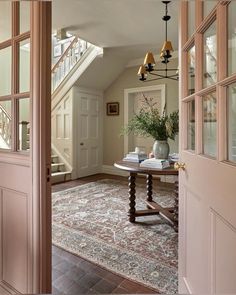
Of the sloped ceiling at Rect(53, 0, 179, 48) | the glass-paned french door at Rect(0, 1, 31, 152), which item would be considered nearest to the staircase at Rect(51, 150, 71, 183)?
the sloped ceiling at Rect(53, 0, 179, 48)

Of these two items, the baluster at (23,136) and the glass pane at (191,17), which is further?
the baluster at (23,136)

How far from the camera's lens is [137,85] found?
5859mm

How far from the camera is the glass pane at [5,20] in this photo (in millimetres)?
1501

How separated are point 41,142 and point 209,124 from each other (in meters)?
0.88

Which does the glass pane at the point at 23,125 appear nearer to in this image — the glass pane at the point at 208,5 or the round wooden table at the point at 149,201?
the glass pane at the point at 208,5

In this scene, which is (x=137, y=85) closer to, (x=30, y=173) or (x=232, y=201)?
(x=30, y=173)

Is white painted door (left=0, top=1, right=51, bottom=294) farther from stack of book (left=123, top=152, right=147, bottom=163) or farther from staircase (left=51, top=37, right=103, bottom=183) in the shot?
staircase (left=51, top=37, right=103, bottom=183)

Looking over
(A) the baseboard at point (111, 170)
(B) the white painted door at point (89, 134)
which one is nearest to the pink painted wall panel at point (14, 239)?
(B) the white painted door at point (89, 134)

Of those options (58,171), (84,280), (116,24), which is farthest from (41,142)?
(58,171)

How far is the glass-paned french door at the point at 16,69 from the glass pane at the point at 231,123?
1.08m

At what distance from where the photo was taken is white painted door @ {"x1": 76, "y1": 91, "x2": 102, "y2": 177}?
589 cm

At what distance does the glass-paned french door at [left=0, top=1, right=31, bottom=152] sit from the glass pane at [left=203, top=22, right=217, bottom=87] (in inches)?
38.3

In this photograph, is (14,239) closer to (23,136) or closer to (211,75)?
(23,136)

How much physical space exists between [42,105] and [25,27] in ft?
1.69
